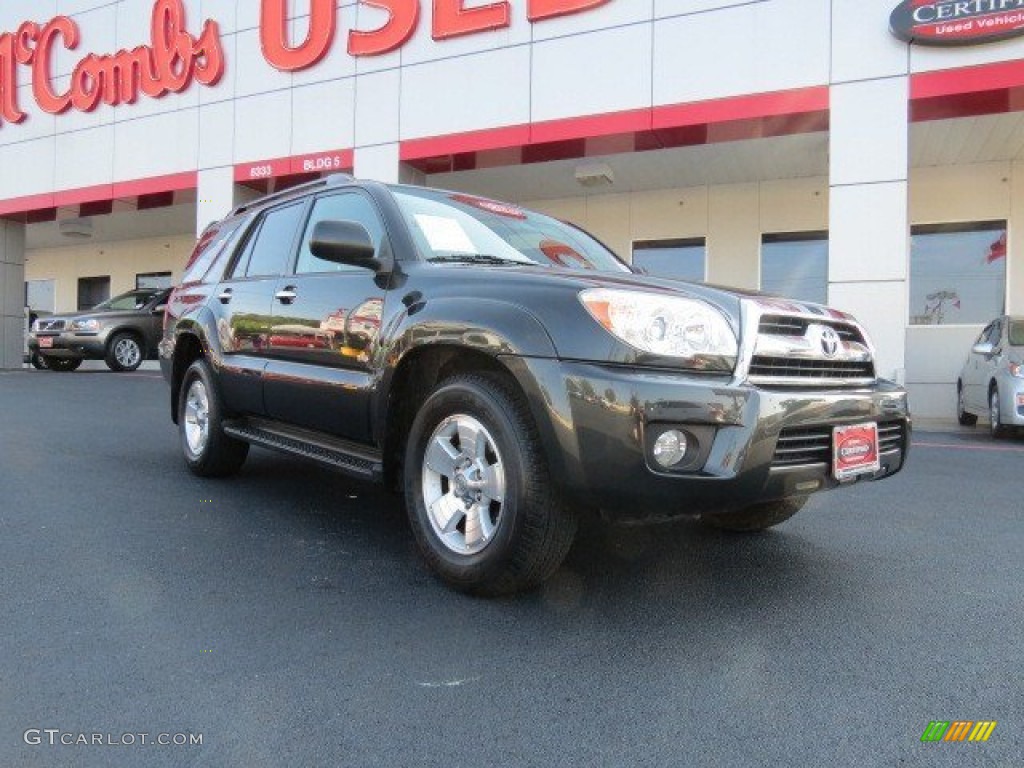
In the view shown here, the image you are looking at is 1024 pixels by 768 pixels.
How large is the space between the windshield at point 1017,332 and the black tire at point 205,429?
8.09 meters

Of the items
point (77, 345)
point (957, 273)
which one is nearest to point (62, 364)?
point (77, 345)

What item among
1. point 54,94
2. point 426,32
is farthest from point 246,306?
point 54,94

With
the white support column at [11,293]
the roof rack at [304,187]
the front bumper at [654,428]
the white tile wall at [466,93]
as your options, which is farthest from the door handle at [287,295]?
the white support column at [11,293]

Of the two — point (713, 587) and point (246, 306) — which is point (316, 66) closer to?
point (246, 306)

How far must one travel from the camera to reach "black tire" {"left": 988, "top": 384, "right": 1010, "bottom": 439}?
8297mm

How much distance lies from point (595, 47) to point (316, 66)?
16.4ft

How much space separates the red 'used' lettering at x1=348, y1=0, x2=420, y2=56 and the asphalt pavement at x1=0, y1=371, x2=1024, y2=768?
10.0m

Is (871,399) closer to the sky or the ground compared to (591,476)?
closer to the sky

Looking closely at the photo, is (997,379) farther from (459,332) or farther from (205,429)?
(205,429)

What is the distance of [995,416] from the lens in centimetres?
838

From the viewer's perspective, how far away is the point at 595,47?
36.2ft

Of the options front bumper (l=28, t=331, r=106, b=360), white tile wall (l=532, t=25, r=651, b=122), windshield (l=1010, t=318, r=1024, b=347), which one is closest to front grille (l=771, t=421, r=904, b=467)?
windshield (l=1010, t=318, r=1024, b=347)

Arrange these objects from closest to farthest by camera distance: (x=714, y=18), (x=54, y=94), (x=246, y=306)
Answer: (x=246, y=306)
(x=714, y=18)
(x=54, y=94)

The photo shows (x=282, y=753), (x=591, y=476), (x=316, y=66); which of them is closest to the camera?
(x=282, y=753)
